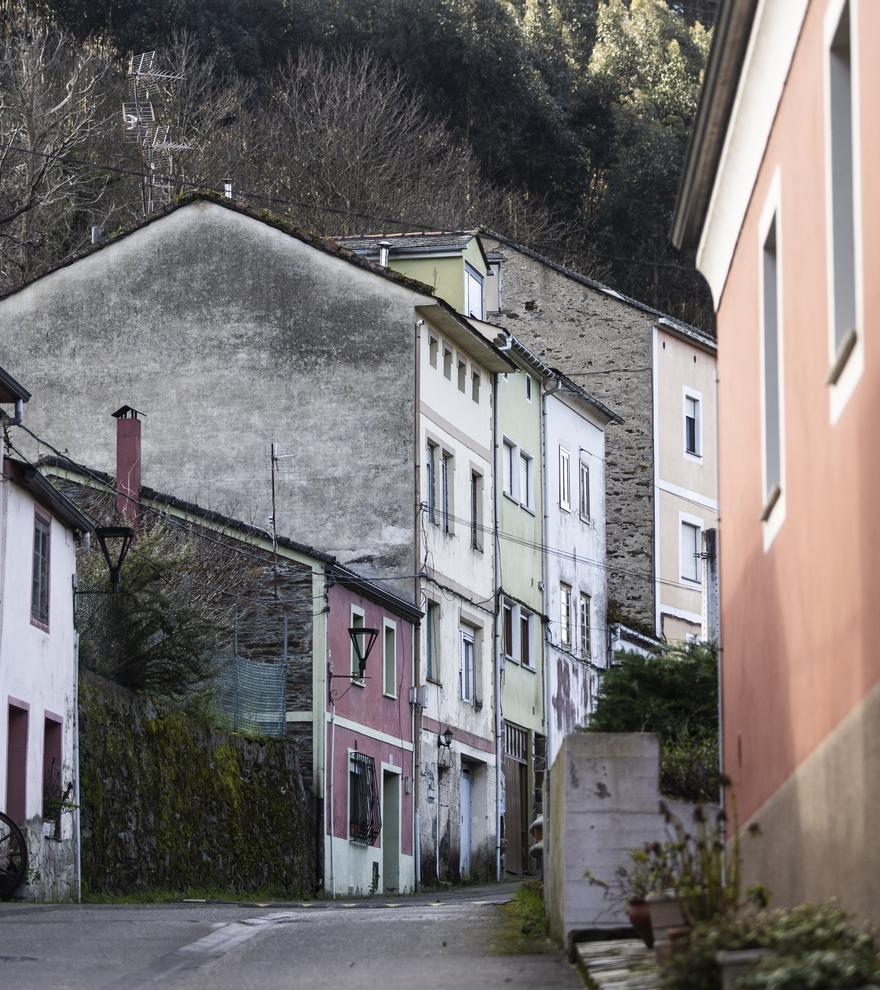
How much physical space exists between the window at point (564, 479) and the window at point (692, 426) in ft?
21.1

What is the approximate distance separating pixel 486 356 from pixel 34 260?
1328 centimetres

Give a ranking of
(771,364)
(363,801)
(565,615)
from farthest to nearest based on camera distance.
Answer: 1. (565,615)
2. (363,801)
3. (771,364)

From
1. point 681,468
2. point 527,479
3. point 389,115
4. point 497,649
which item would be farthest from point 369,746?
point 389,115

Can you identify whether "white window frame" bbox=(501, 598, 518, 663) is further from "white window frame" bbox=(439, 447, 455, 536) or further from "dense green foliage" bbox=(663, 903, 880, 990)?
"dense green foliage" bbox=(663, 903, 880, 990)

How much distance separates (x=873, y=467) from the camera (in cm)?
806

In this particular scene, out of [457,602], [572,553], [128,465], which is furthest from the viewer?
[572,553]

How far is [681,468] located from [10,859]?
3051 centimetres

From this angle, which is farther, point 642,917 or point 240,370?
point 240,370

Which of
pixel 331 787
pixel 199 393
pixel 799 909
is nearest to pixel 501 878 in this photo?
pixel 331 787

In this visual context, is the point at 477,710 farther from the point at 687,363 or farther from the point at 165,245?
the point at 687,363

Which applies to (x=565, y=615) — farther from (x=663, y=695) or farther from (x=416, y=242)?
(x=663, y=695)

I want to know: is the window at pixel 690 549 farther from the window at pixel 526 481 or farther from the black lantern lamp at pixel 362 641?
the black lantern lamp at pixel 362 641

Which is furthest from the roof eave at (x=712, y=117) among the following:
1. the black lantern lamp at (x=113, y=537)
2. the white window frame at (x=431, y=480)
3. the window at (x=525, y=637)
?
the window at (x=525, y=637)

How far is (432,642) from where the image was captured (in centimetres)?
3719
